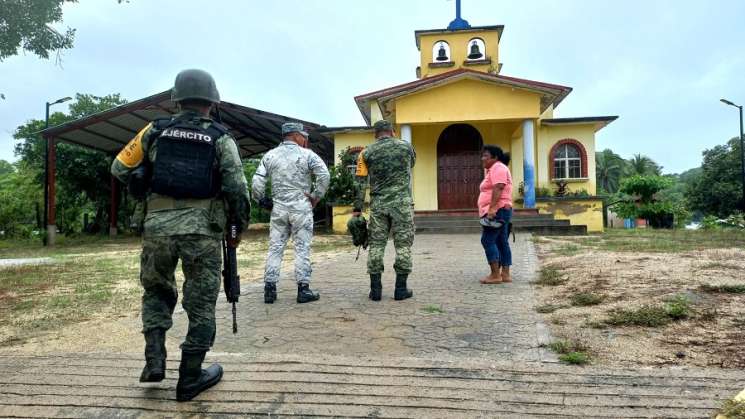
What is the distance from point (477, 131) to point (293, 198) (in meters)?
14.1

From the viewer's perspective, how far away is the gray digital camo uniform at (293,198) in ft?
16.2

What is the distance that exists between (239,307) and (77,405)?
7.14 ft

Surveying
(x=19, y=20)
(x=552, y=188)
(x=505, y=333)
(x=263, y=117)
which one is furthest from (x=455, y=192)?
(x=505, y=333)

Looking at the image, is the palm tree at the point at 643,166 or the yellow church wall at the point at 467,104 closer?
the yellow church wall at the point at 467,104

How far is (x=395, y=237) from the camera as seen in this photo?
4945 millimetres

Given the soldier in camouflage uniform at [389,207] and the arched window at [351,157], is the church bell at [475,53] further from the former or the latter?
the soldier in camouflage uniform at [389,207]

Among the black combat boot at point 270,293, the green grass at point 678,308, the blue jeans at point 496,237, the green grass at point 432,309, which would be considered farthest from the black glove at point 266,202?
the green grass at point 678,308

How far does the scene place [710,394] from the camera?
246 cm

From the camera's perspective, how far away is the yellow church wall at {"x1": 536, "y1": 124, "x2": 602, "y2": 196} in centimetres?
1766

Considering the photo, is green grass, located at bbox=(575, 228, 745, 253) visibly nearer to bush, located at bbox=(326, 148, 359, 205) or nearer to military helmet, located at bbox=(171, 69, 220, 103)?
bush, located at bbox=(326, 148, 359, 205)

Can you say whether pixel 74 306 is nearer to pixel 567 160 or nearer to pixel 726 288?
pixel 726 288

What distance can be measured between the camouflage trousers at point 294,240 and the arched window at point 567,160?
48.1ft

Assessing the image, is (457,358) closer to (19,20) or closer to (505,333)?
(505,333)

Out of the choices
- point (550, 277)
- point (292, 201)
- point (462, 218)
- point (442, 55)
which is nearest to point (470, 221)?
point (462, 218)
